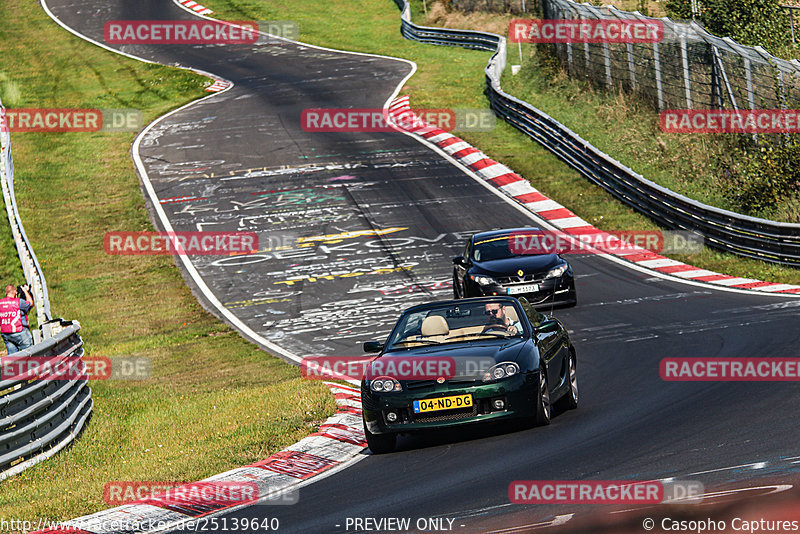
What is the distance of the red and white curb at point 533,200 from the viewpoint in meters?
20.2

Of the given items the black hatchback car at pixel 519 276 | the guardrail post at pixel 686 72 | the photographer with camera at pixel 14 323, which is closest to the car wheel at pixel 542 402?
the black hatchback car at pixel 519 276

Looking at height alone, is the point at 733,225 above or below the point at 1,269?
above

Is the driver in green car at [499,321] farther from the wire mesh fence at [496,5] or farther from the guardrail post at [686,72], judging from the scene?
the wire mesh fence at [496,5]

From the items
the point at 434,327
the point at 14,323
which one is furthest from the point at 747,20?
the point at 434,327

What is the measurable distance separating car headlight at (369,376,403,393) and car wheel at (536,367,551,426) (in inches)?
49.6

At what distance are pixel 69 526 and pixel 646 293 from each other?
12805 millimetres

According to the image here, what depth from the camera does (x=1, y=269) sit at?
26.7 metres

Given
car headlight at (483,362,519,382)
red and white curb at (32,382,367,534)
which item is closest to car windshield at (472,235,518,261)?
red and white curb at (32,382,367,534)

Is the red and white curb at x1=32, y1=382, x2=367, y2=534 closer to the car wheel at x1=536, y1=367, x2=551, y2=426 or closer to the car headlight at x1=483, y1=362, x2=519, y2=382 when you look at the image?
A: the car headlight at x1=483, y1=362, x2=519, y2=382

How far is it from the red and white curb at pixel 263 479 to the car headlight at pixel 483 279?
6454 millimetres

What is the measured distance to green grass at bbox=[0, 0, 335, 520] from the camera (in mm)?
10961

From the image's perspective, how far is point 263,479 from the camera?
32.0ft

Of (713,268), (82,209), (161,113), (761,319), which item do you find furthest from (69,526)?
(161,113)

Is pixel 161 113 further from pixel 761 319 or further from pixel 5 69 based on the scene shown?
pixel 761 319
